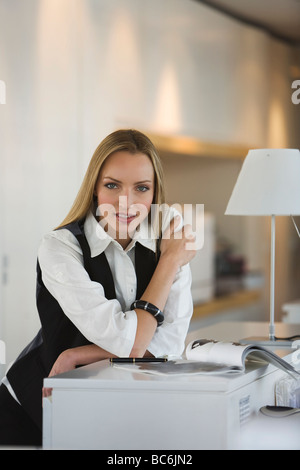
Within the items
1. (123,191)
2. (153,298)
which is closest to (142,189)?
(123,191)

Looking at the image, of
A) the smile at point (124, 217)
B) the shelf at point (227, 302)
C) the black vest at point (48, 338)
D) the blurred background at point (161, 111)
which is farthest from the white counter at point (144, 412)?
the shelf at point (227, 302)

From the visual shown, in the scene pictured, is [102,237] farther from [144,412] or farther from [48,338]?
[144,412]

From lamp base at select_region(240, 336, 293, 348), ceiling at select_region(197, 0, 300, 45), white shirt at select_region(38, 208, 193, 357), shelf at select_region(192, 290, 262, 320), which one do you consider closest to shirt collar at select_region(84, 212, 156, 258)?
white shirt at select_region(38, 208, 193, 357)

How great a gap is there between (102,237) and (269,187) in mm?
546

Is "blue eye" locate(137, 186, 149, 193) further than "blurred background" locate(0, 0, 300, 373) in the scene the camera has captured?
No

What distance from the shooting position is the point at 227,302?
5355mm

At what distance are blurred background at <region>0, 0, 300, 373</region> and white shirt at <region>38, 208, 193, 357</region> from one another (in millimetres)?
1718

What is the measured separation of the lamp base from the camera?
1.97 meters

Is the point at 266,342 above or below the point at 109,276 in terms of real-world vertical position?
below

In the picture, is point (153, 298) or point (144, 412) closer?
point (144, 412)

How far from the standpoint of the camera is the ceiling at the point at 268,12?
17.2ft

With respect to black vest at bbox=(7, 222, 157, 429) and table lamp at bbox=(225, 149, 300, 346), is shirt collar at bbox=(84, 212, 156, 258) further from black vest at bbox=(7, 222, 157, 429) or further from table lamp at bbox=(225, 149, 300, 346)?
table lamp at bbox=(225, 149, 300, 346)

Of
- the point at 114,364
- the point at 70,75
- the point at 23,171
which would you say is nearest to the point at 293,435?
the point at 114,364

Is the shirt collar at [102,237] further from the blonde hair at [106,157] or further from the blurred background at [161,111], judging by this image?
the blurred background at [161,111]
